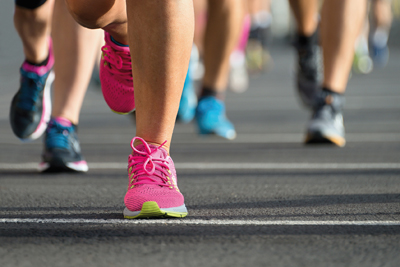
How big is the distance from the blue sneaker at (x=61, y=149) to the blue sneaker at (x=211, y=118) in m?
1.25

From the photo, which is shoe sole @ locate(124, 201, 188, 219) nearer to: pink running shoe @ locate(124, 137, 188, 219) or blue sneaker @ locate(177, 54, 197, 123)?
pink running shoe @ locate(124, 137, 188, 219)

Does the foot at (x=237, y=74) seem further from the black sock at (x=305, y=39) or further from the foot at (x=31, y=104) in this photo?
the foot at (x=31, y=104)

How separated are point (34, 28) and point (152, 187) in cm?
132

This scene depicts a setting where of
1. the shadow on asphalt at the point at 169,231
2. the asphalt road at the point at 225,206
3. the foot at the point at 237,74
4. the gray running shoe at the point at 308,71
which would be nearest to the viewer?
the asphalt road at the point at 225,206

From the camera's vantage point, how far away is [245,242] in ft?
5.34

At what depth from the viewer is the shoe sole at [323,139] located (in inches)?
144

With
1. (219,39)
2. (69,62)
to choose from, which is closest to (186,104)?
(219,39)

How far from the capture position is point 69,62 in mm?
2955

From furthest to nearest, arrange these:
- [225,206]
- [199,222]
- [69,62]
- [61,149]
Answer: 1. [69,62]
2. [61,149]
3. [225,206]
4. [199,222]

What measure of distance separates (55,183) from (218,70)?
6.03ft

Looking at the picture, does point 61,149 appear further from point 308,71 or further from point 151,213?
point 308,71

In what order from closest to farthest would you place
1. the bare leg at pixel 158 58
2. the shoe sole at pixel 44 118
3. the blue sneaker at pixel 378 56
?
the bare leg at pixel 158 58, the shoe sole at pixel 44 118, the blue sneaker at pixel 378 56

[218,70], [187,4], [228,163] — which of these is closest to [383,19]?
[218,70]

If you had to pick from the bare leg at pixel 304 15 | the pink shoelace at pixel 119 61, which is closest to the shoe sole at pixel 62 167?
the pink shoelace at pixel 119 61
